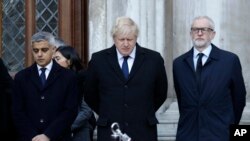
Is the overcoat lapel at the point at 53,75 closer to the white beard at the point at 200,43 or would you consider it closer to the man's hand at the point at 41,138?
the man's hand at the point at 41,138

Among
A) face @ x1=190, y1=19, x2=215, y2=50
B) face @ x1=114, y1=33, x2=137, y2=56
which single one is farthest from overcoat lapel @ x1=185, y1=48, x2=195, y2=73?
face @ x1=114, y1=33, x2=137, y2=56

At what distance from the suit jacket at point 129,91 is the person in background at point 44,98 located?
225mm

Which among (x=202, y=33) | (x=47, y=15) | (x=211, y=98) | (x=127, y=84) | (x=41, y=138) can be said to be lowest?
(x=41, y=138)

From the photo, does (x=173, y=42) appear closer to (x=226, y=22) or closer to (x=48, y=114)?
(x=226, y=22)

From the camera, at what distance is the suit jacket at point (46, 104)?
7.39 m

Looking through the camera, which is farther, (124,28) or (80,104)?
(80,104)

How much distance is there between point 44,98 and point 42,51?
15.2 inches

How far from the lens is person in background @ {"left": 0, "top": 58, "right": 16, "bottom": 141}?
766 cm

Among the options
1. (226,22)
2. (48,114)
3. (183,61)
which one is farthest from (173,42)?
(48,114)

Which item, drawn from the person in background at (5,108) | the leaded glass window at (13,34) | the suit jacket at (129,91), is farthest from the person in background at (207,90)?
the leaded glass window at (13,34)

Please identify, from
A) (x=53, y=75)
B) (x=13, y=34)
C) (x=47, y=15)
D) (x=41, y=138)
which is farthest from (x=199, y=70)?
(x=13, y=34)

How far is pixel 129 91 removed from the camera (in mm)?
7434

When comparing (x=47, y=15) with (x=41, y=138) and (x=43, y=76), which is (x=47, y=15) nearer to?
(x=43, y=76)

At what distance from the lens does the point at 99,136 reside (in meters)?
7.54
